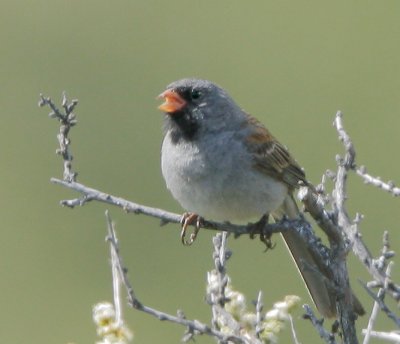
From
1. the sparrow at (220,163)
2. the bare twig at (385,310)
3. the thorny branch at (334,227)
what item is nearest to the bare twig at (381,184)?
the thorny branch at (334,227)

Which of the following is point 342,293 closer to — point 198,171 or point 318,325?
point 318,325

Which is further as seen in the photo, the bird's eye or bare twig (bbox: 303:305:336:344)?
the bird's eye

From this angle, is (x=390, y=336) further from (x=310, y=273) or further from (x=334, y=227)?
(x=310, y=273)

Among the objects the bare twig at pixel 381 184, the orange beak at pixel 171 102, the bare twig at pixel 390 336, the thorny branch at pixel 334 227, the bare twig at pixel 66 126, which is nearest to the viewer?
the bare twig at pixel 390 336

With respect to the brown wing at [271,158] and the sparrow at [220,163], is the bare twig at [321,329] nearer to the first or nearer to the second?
the sparrow at [220,163]

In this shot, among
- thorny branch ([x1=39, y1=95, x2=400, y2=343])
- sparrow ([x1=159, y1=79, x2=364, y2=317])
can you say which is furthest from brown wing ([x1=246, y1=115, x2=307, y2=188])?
thorny branch ([x1=39, y1=95, x2=400, y2=343])

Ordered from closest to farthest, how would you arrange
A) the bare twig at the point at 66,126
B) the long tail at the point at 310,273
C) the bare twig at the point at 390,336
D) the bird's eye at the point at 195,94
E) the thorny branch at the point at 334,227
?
the bare twig at the point at 390,336, the thorny branch at the point at 334,227, the bare twig at the point at 66,126, the long tail at the point at 310,273, the bird's eye at the point at 195,94

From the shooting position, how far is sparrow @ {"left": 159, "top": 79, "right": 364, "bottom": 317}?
5543 millimetres

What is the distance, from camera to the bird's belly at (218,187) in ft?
18.1

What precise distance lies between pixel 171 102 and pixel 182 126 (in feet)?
0.43

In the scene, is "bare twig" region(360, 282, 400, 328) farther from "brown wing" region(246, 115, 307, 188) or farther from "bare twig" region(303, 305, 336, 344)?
"brown wing" region(246, 115, 307, 188)

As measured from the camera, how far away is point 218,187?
5.52 meters

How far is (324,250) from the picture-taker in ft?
14.2

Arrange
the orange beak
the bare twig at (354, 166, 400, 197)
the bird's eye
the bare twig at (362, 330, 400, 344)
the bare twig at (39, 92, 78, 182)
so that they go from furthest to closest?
the bird's eye, the orange beak, the bare twig at (39, 92, 78, 182), the bare twig at (354, 166, 400, 197), the bare twig at (362, 330, 400, 344)
